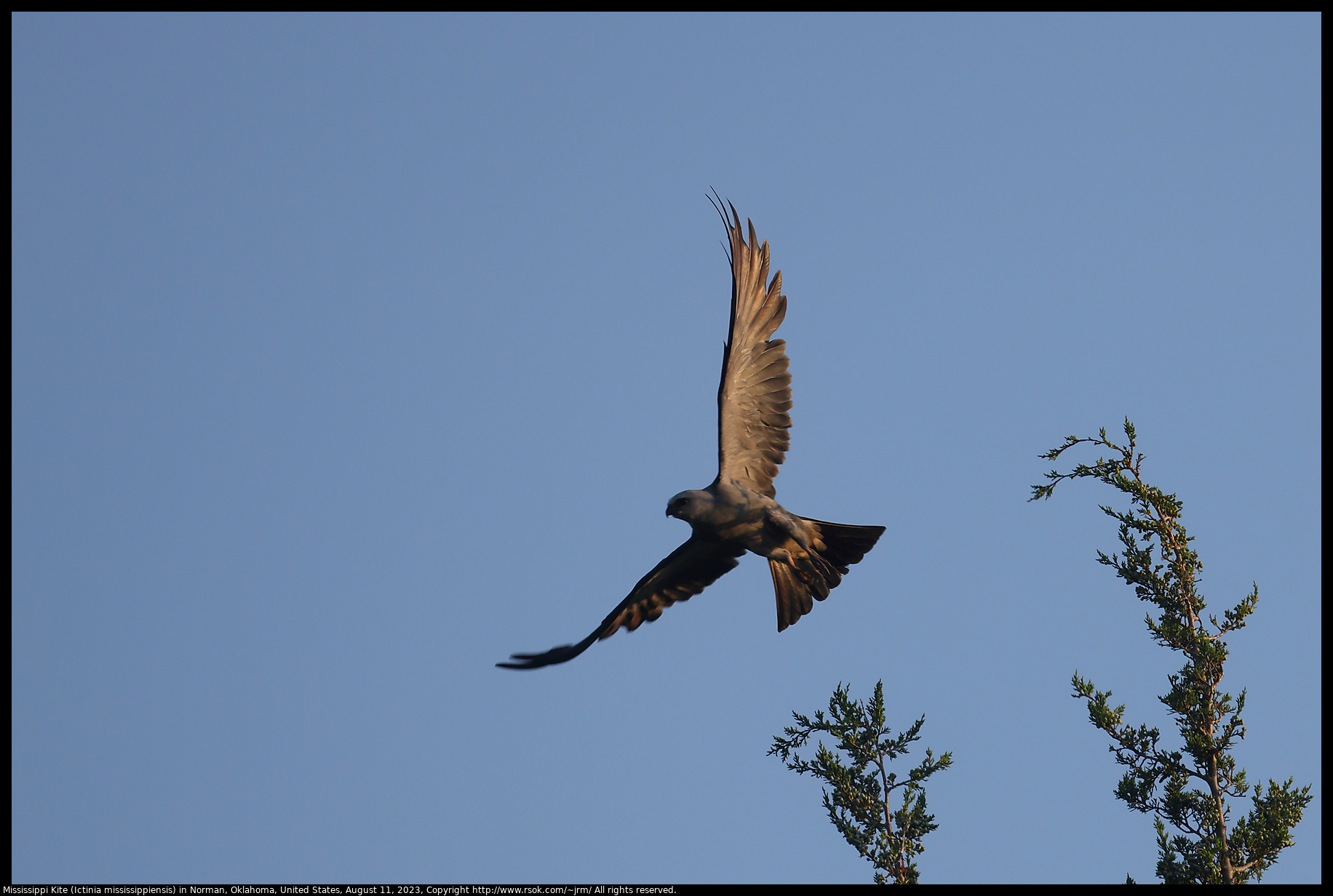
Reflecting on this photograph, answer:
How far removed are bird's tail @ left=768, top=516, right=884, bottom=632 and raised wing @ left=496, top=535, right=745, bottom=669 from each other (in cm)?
66

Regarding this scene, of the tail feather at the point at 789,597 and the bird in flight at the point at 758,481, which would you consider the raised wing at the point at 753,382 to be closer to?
the bird in flight at the point at 758,481

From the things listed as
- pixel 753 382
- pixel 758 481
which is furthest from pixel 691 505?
pixel 753 382

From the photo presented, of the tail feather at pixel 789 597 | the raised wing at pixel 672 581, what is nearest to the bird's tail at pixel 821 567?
the tail feather at pixel 789 597

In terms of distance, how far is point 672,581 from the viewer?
11461 millimetres

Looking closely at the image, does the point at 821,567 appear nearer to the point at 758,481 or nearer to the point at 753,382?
the point at 758,481

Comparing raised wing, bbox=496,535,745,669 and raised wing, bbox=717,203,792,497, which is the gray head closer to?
raised wing, bbox=717,203,792,497

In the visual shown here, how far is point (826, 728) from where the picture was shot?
7.62 meters

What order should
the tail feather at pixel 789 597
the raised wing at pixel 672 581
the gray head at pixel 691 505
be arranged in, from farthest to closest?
the raised wing at pixel 672 581, the tail feather at pixel 789 597, the gray head at pixel 691 505

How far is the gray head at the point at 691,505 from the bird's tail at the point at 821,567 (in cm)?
99

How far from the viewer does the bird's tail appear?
10.4 m

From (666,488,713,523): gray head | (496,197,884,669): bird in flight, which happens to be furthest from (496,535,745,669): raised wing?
(666,488,713,523): gray head

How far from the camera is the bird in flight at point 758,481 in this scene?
1022cm
